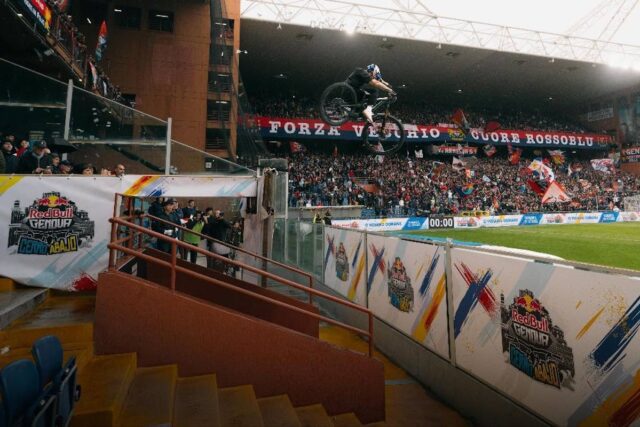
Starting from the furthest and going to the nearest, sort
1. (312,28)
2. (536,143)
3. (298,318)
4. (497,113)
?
(497,113)
(536,143)
(312,28)
(298,318)

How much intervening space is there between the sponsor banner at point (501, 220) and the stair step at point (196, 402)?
29.2 metres

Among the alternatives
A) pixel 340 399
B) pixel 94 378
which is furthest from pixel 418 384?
pixel 94 378

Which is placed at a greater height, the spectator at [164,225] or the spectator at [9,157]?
the spectator at [9,157]

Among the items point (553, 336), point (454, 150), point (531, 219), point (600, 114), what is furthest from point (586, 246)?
point (600, 114)

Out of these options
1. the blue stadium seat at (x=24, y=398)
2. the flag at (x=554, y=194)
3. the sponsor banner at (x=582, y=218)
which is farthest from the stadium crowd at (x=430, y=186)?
the blue stadium seat at (x=24, y=398)

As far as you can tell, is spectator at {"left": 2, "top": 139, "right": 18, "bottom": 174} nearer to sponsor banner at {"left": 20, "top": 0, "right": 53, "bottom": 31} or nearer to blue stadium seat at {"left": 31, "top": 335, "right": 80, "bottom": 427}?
sponsor banner at {"left": 20, "top": 0, "right": 53, "bottom": 31}

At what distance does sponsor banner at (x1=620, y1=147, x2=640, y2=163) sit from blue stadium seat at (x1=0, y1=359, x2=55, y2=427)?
60774 millimetres

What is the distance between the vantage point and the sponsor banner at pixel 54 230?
568cm

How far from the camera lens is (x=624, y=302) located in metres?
2.79

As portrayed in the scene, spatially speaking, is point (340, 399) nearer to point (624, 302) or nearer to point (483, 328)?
point (483, 328)

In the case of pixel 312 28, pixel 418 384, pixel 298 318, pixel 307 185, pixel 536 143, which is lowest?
pixel 418 384

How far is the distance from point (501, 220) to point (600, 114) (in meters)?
32.8

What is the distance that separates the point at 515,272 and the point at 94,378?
4.42m

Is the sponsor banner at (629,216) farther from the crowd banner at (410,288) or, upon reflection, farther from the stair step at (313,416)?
the stair step at (313,416)
